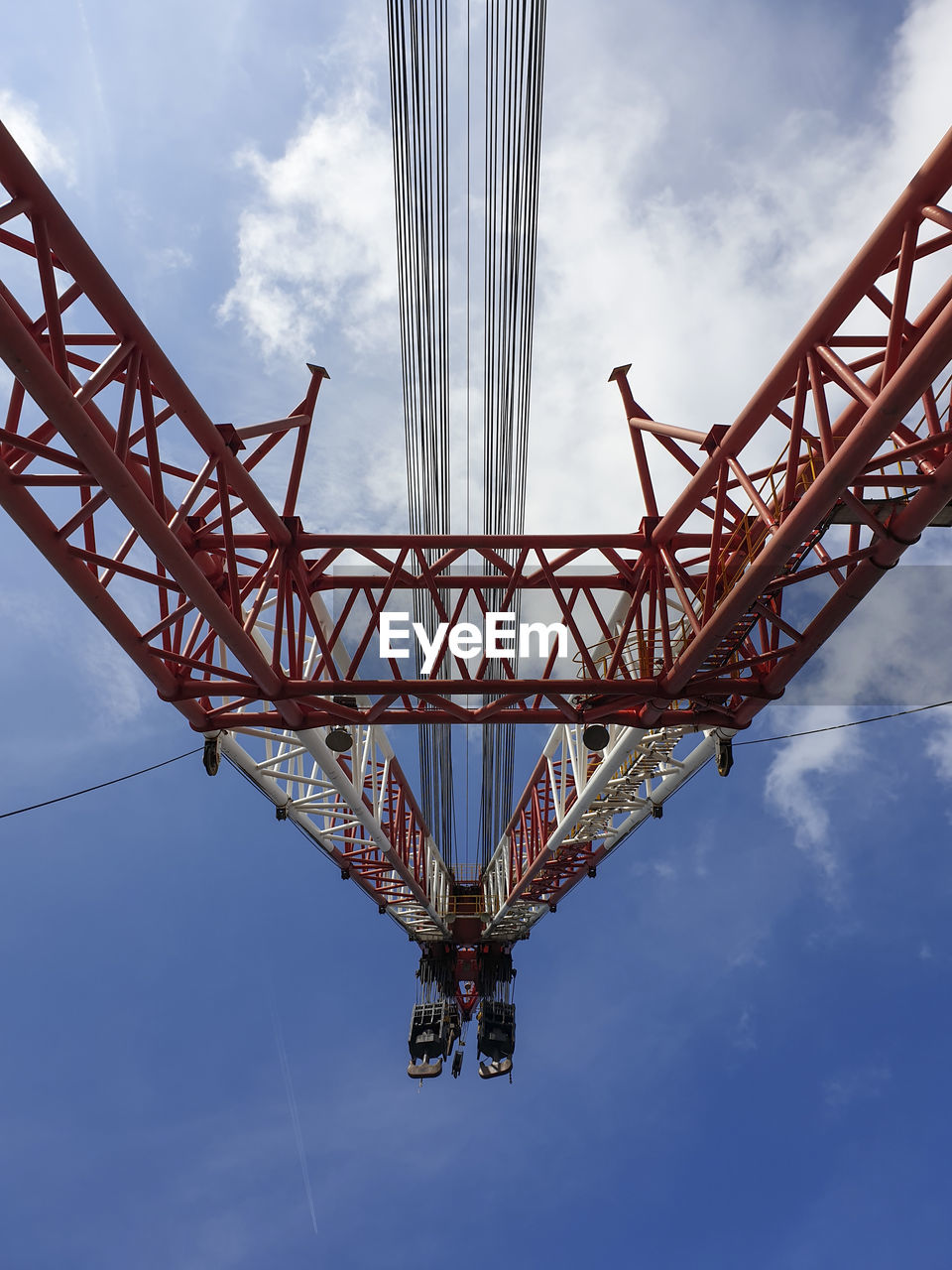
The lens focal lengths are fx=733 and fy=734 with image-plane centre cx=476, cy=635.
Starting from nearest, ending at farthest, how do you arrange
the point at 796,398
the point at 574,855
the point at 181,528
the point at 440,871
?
the point at 796,398 < the point at 181,528 < the point at 574,855 < the point at 440,871

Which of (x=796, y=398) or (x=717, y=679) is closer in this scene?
(x=796, y=398)

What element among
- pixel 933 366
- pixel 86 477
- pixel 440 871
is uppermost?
pixel 440 871

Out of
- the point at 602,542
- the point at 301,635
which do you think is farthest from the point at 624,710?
the point at 301,635

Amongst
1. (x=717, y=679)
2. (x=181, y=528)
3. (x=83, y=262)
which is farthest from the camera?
(x=717, y=679)

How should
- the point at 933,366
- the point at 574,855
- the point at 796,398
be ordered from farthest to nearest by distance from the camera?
1. the point at 574,855
2. the point at 796,398
3. the point at 933,366

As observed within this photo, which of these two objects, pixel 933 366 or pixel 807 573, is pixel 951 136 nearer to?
pixel 933 366

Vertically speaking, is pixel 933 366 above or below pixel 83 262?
below

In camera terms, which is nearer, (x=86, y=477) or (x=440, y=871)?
(x=86, y=477)

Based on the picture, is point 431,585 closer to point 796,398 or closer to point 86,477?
point 86,477

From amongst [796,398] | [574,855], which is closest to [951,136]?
[796,398]
